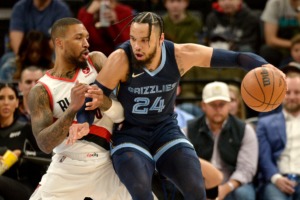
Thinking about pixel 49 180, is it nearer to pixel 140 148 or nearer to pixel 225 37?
pixel 140 148

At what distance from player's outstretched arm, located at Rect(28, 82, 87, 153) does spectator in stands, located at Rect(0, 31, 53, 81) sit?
105 inches

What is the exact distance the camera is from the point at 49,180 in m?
5.54

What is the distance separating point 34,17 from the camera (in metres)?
8.65

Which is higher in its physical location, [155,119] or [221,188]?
[155,119]

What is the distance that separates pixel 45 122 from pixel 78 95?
0.43 m

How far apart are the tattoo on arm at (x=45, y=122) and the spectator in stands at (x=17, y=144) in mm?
1182

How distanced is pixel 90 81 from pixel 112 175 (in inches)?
29.5

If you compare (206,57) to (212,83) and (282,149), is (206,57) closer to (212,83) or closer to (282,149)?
(212,83)

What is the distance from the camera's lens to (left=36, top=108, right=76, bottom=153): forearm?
519cm

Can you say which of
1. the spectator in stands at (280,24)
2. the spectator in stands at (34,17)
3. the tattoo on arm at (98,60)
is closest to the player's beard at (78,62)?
the tattoo on arm at (98,60)

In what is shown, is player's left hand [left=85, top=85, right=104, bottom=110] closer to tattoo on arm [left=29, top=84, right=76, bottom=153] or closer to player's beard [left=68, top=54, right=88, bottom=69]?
tattoo on arm [left=29, top=84, right=76, bottom=153]

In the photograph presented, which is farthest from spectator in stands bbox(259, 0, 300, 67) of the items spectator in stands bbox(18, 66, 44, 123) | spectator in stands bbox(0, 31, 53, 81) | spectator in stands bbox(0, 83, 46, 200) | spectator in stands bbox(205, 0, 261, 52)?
spectator in stands bbox(0, 83, 46, 200)

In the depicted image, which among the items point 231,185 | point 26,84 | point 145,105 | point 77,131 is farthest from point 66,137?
point 26,84

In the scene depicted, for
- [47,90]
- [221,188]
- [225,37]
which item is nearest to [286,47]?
[225,37]
